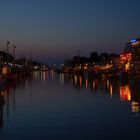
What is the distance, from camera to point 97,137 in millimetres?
16078

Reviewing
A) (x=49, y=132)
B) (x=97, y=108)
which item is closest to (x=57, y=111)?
(x=97, y=108)

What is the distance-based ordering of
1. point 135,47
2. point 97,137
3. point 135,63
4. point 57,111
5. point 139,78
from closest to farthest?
point 97,137
point 57,111
point 139,78
point 135,63
point 135,47

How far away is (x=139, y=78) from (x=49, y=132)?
46.2 m

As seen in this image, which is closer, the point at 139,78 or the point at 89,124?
the point at 89,124

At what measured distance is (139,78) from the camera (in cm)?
6188

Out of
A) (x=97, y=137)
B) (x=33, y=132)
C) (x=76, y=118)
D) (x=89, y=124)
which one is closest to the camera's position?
(x=97, y=137)

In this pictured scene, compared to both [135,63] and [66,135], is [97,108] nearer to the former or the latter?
[66,135]

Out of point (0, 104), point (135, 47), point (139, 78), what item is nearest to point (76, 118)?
point (0, 104)

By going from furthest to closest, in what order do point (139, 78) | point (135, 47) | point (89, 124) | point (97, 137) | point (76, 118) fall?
point (135, 47) → point (139, 78) → point (76, 118) → point (89, 124) → point (97, 137)

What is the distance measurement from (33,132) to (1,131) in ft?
4.76

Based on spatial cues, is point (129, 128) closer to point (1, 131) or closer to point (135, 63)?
point (1, 131)

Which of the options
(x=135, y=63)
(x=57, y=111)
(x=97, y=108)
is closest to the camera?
(x=57, y=111)

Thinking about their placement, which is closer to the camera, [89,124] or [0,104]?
[89,124]

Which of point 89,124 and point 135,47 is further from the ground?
point 135,47
